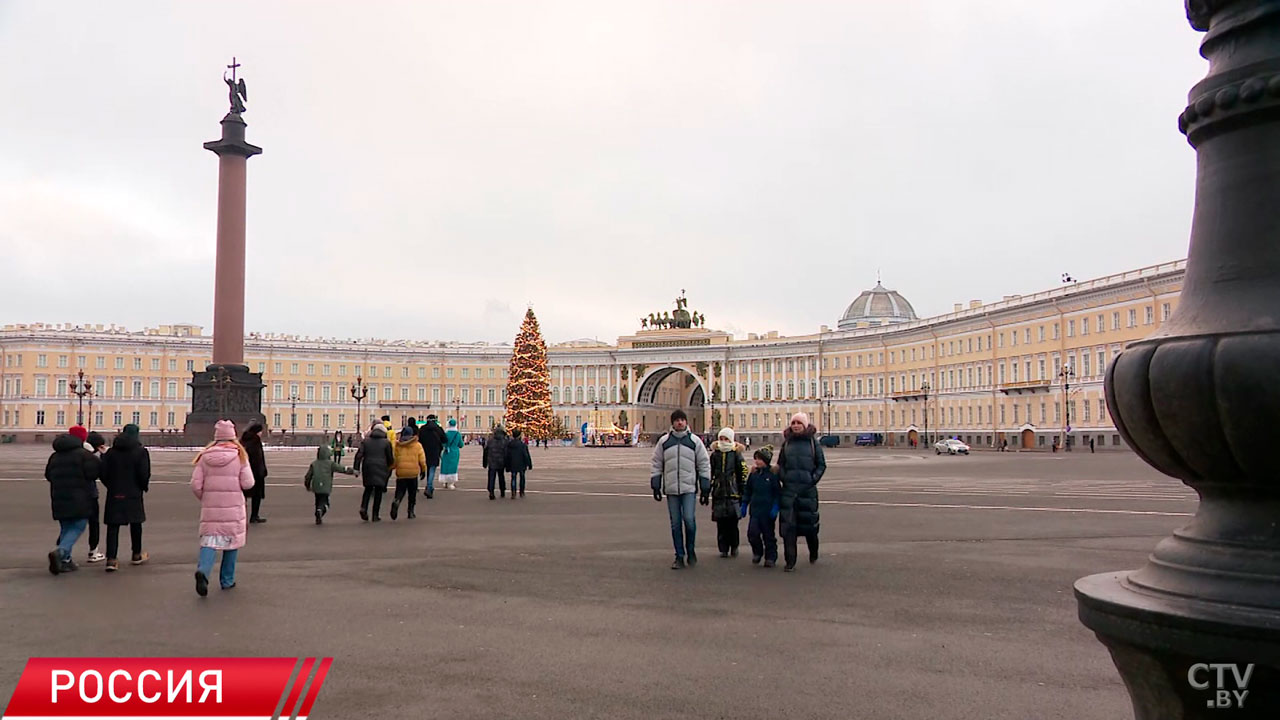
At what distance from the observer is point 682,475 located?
38.4 feet

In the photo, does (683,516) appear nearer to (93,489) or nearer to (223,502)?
(223,502)

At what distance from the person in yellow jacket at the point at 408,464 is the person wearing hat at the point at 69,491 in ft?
20.9

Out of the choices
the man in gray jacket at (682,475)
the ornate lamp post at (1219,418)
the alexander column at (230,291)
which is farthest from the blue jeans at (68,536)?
the alexander column at (230,291)

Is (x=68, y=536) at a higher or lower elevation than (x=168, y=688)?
higher

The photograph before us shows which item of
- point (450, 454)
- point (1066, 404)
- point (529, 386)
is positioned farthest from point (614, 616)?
point (529, 386)

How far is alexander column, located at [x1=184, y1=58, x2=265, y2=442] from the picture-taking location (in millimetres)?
49219

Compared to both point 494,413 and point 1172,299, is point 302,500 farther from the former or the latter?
point 494,413

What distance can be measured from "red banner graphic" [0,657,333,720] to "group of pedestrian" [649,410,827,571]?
18.1 feet

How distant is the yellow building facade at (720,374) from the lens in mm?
73750

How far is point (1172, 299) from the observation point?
62.8 meters

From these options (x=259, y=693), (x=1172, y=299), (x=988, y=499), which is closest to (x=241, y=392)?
(x=988, y=499)

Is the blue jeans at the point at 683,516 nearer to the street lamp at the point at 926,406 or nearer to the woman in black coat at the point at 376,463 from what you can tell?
the woman in black coat at the point at 376,463

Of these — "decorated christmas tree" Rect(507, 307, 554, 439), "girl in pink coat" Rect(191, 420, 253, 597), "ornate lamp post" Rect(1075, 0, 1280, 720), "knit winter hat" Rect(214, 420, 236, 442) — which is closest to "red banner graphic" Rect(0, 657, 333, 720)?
"girl in pink coat" Rect(191, 420, 253, 597)

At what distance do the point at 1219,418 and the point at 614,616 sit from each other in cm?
659
